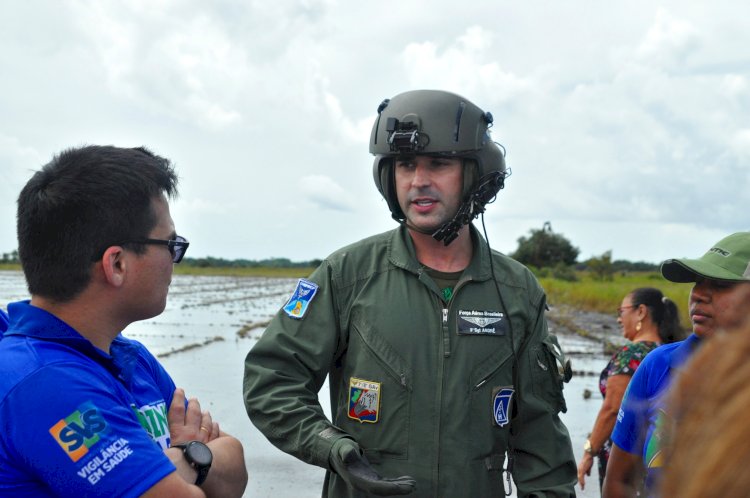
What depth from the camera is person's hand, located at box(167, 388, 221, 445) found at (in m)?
2.27

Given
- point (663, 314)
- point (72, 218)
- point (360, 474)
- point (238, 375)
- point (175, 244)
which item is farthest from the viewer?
point (238, 375)

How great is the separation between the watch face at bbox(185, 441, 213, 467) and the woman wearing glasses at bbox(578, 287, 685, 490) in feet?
9.99

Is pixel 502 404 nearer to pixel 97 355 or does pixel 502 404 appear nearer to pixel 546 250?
pixel 97 355

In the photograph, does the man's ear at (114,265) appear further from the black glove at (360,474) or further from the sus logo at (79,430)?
the black glove at (360,474)

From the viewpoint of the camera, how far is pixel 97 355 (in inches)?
80.2

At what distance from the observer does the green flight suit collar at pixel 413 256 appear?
3.16m

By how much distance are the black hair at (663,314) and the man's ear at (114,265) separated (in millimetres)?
3675

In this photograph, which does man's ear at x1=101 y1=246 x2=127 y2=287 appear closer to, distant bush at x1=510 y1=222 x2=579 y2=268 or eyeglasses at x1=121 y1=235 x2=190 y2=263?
eyeglasses at x1=121 y1=235 x2=190 y2=263

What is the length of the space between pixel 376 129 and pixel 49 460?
6.71ft

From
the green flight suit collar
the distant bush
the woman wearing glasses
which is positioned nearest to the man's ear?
the green flight suit collar

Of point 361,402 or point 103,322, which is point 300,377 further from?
point 103,322

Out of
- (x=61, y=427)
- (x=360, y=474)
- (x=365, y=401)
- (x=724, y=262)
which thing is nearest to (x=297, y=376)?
(x=365, y=401)

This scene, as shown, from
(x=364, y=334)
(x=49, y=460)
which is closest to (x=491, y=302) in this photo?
(x=364, y=334)

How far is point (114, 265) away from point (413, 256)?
1.42 m
